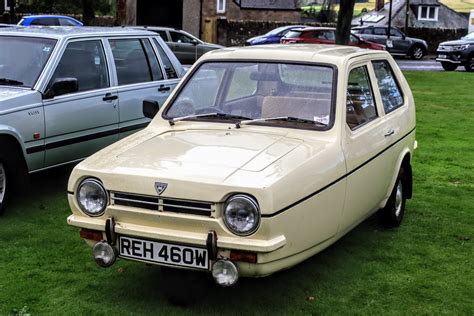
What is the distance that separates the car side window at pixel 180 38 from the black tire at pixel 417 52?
52.6 feet

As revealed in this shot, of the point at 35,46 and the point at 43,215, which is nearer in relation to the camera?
the point at 43,215

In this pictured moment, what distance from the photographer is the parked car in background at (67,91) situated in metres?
6.56

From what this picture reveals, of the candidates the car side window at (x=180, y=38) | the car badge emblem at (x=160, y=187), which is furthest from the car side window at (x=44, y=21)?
the car badge emblem at (x=160, y=187)

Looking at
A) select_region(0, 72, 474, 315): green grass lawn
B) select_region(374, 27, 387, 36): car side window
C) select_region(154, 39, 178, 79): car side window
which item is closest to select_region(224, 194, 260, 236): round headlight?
select_region(0, 72, 474, 315): green grass lawn

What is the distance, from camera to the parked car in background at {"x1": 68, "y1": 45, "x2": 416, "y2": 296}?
4023 mm

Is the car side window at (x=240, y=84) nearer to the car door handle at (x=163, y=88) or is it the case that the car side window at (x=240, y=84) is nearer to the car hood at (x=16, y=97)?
the car hood at (x=16, y=97)

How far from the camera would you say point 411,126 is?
21.6 ft

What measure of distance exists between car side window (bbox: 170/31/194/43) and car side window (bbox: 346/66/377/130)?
705 inches

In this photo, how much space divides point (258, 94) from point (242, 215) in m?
1.56

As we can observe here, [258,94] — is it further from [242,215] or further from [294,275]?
[242,215]

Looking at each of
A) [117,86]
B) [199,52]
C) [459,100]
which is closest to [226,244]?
[117,86]

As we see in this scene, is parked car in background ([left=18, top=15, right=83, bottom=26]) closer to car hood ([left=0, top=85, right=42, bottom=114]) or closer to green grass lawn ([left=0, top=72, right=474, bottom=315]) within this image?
car hood ([left=0, top=85, right=42, bottom=114])

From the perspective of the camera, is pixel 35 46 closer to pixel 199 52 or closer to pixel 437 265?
pixel 437 265

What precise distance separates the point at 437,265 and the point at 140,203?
8.54 feet
